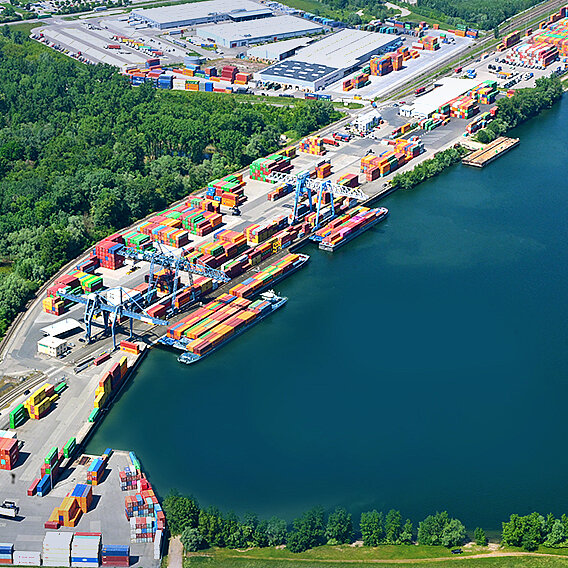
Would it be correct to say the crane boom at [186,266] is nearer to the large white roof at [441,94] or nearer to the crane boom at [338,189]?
the crane boom at [338,189]

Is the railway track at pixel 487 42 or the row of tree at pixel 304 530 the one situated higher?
the railway track at pixel 487 42

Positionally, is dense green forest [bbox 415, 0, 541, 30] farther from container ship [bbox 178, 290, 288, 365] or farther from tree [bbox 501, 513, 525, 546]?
tree [bbox 501, 513, 525, 546]

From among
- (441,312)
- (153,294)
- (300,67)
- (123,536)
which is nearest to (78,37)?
(300,67)

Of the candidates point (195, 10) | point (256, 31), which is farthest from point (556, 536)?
point (195, 10)

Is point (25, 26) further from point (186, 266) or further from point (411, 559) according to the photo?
point (411, 559)

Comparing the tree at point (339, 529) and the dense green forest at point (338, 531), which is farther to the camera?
the tree at point (339, 529)

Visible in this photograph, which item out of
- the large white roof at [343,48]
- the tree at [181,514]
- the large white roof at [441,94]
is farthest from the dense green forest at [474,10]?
the tree at [181,514]
